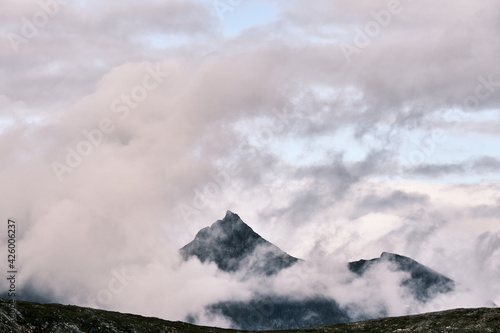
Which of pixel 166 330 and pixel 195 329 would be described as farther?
pixel 195 329

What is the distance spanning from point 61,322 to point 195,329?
52.7 m

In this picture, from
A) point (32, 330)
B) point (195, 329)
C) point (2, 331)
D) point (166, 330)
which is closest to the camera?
point (2, 331)

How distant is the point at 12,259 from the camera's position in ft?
445

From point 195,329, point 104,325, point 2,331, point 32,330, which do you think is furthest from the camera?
point 195,329

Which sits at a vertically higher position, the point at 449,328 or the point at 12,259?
the point at 12,259

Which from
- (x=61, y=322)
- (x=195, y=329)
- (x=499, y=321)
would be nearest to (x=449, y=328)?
(x=499, y=321)

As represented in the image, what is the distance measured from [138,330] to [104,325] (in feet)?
37.2

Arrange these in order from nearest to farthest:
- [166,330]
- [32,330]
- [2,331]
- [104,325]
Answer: [2,331] → [32,330] → [104,325] → [166,330]

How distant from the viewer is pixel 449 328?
19950 centimetres

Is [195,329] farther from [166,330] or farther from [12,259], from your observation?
[12,259]

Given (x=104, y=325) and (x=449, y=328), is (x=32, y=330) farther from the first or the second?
(x=449, y=328)

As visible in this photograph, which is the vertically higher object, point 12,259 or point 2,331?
point 12,259

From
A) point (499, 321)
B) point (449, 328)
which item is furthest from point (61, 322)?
point (499, 321)

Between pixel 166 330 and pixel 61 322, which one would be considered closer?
pixel 61 322
